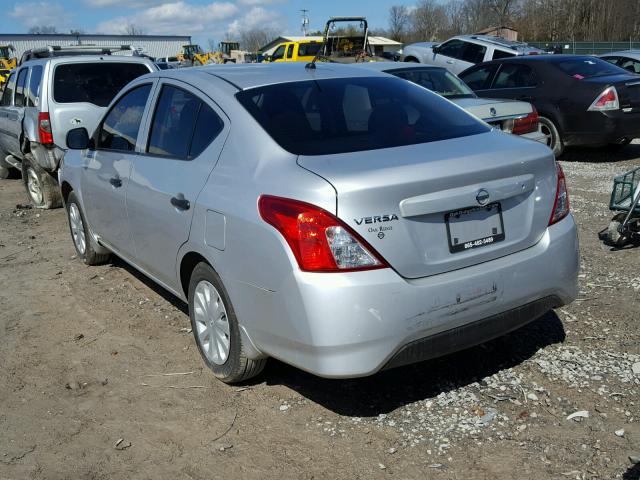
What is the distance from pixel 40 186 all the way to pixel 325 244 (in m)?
6.98

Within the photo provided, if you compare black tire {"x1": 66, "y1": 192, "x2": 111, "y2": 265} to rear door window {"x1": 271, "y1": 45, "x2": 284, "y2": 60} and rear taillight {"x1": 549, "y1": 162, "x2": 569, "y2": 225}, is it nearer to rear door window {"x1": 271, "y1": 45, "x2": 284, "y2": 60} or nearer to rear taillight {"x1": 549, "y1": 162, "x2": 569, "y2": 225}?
rear taillight {"x1": 549, "y1": 162, "x2": 569, "y2": 225}

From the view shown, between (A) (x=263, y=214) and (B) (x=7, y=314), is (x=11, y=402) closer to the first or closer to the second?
(B) (x=7, y=314)

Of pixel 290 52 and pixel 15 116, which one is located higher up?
pixel 15 116

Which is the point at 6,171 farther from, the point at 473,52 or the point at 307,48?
the point at 307,48

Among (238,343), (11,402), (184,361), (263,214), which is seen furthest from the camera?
(184,361)

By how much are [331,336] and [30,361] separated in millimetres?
2384

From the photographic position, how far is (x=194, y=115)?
3.96 metres

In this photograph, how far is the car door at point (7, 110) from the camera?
9.95 meters

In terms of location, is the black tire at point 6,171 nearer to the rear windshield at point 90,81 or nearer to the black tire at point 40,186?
the black tire at point 40,186

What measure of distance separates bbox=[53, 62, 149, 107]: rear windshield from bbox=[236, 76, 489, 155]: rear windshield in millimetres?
5443

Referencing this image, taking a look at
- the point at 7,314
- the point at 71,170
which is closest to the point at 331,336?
the point at 7,314

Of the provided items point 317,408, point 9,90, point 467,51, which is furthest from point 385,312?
point 467,51

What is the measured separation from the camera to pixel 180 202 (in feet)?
12.5

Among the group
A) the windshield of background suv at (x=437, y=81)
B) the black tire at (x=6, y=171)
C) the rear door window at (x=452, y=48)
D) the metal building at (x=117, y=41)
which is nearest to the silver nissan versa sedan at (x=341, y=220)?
the windshield of background suv at (x=437, y=81)
